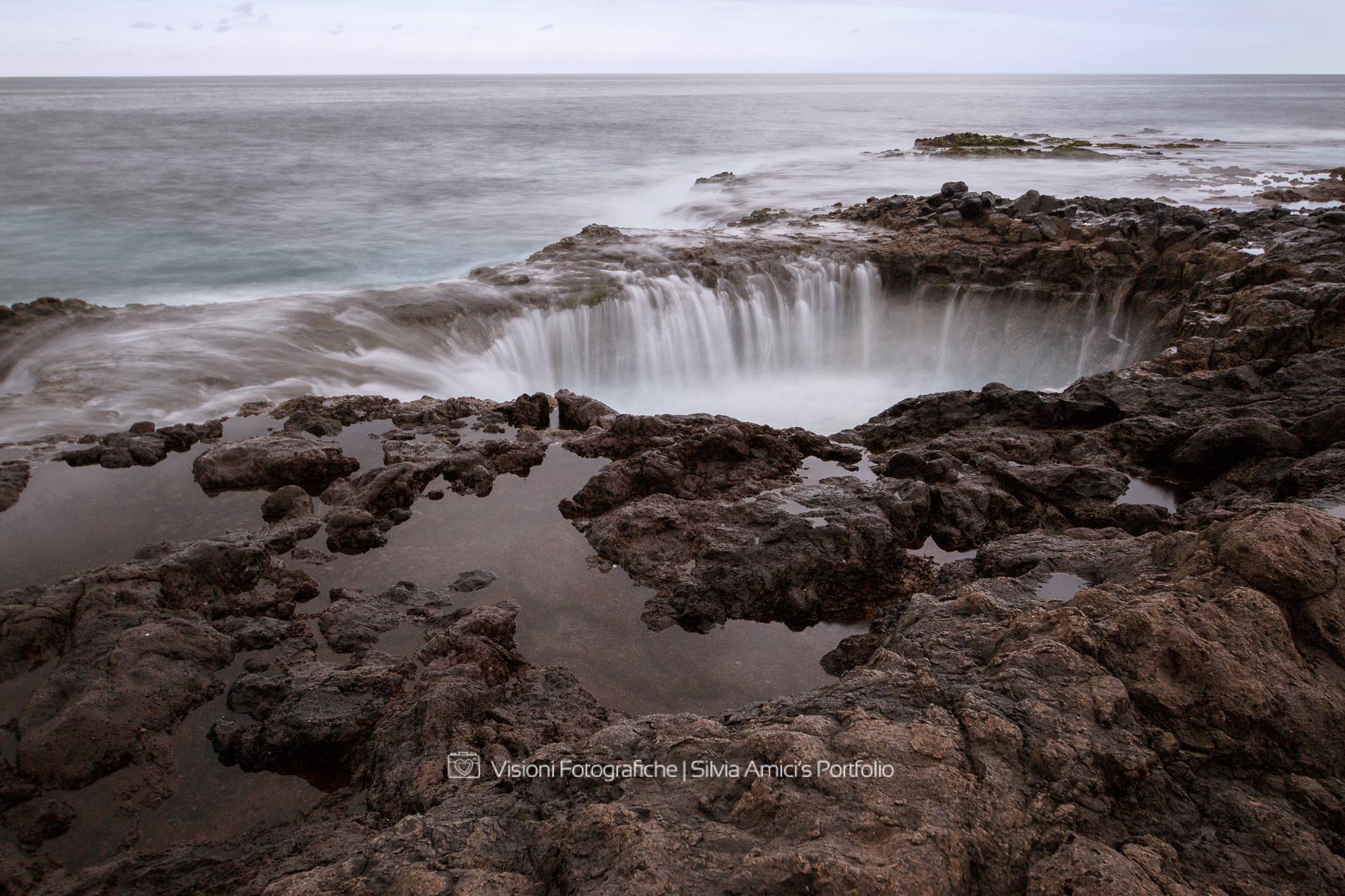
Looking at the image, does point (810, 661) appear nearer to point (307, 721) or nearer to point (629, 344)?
point (307, 721)

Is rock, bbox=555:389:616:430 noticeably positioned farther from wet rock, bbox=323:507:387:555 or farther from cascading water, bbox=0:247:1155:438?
cascading water, bbox=0:247:1155:438

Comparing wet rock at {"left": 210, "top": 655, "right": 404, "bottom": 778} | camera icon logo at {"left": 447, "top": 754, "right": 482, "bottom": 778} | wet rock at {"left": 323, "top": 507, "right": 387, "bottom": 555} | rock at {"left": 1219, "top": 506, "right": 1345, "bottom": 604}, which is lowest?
wet rock at {"left": 210, "top": 655, "right": 404, "bottom": 778}

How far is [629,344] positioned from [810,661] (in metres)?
7.87

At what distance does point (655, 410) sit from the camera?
411 inches

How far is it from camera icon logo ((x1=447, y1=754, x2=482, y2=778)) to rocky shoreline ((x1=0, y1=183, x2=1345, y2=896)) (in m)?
0.05

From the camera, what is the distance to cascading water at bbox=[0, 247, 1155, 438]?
862 cm

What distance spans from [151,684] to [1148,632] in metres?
4.35

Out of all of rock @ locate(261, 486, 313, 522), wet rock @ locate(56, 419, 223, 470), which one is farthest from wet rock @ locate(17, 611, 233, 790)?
wet rock @ locate(56, 419, 223, 470)

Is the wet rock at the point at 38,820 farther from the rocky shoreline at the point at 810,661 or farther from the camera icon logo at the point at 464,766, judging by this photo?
the camera icon logo at the point at 464,766

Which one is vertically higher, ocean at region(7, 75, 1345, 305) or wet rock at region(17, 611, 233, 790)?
ocean at region(7, 75, 1345, 305)

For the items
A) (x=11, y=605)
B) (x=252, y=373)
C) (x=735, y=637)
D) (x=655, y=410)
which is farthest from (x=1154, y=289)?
(x=11, y=605)

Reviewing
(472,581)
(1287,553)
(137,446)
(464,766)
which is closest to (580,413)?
(472,581)

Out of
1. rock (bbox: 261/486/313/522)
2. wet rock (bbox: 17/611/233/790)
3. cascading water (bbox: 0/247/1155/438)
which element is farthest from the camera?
cascading water (bbox: 0/247/1155/438)

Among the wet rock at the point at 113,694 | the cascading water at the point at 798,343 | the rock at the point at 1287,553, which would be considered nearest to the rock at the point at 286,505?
the wet rock at the point at 113,694
